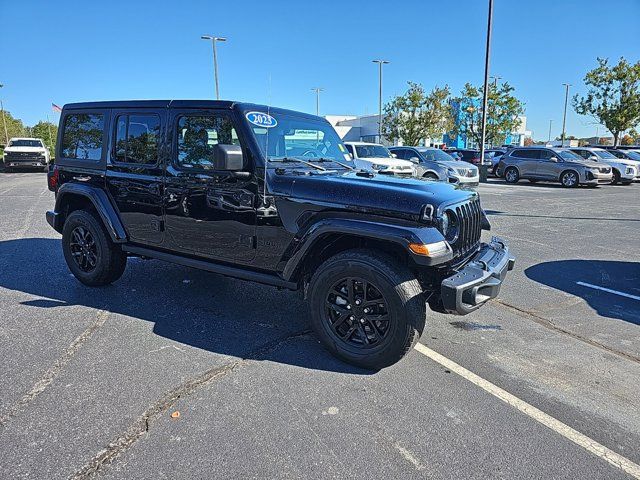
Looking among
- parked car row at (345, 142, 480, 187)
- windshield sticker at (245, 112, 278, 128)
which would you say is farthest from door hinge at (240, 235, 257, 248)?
parked car row at (345, 142, 480, 187)

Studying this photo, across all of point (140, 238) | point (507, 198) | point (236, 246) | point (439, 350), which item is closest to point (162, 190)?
point (140, 238)

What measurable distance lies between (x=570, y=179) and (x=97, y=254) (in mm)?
19585

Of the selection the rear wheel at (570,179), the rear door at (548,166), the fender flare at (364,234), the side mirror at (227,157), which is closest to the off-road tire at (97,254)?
the side mirror at (227,157)

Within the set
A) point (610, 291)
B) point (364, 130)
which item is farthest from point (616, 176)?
point (364, 130)

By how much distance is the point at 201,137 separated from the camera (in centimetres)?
417

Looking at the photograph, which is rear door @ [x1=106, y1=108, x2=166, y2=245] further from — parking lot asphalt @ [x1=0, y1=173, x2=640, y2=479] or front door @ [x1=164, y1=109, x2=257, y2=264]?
parking lot asphalt @ [x1=0, y1=173, x2=640, y2=479]

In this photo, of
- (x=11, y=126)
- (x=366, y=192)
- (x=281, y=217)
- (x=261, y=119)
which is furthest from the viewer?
(x=11, y=126)

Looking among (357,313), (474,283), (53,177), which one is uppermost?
(53,177)

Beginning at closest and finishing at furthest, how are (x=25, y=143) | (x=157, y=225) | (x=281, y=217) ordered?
(x=281, y=217) → (x=157, y=225) → (x=25, y=143)

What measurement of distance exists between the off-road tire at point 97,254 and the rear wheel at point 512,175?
779 inches

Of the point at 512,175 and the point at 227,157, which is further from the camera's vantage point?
the point at 512,175

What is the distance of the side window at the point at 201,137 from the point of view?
399 centimetres

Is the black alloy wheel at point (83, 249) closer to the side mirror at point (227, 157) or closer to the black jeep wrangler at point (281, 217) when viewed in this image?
the black jeep wrangler at point (281, 217)

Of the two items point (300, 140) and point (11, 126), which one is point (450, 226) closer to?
point (300, 140)
